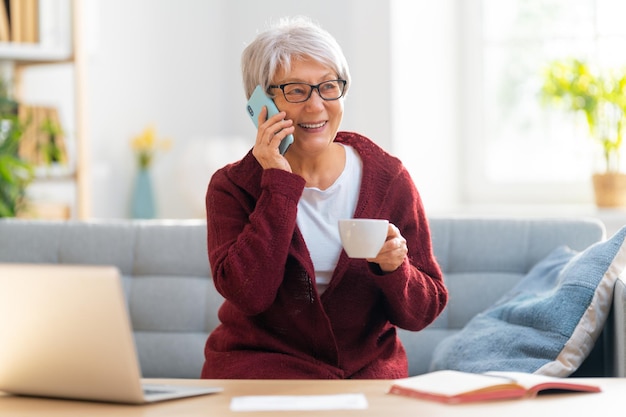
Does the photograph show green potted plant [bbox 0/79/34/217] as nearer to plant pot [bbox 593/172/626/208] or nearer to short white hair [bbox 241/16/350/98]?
short white hair [bbox 241/16/350/98]

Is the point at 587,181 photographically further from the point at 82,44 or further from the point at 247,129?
the point at 82,44

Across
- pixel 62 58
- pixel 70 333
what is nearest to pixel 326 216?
pixel 70 333

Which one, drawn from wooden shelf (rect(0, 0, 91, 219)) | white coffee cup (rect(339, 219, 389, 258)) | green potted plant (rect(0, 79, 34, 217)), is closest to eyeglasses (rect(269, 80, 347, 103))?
white coffee cup (rect(339, 219, 389, 258))

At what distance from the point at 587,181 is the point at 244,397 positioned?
3.47m

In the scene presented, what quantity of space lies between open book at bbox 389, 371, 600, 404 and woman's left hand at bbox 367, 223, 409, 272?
35cm

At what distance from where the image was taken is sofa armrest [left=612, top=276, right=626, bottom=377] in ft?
5.89

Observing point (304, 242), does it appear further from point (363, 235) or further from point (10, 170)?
point (10, 170)

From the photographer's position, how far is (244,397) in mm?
1230

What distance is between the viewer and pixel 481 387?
1.18 m

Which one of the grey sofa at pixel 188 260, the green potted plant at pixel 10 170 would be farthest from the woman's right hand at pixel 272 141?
the green potted plant at pixel 10 170

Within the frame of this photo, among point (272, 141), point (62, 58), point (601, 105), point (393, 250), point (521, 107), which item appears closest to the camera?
point (393, 250)

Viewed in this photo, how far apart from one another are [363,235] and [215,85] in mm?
3759

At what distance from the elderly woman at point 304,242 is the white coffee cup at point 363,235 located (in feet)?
1.03

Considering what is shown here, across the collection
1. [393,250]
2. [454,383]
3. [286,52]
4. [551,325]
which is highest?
[286,52]
